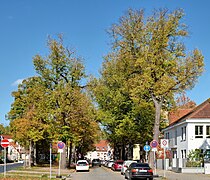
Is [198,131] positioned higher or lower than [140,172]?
higher

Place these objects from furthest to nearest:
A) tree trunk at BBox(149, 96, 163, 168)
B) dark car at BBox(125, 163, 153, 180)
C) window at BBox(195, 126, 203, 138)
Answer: window at BBox(195, 126, 203, 138)
tree trunk at BBox(149, 96, 163, 168)
dark car at BBox(125, 163, 153, 180)

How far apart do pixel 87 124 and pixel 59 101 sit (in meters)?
5.34

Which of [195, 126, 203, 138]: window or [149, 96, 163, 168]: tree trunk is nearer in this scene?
[149, 96, 163, 168]: tree trunk

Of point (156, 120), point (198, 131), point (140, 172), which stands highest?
point (156, 120)

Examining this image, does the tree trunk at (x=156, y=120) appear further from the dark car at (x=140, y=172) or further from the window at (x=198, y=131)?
the dark car at (x=140, y=172)

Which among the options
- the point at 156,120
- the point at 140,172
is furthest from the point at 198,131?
the point at 140,172

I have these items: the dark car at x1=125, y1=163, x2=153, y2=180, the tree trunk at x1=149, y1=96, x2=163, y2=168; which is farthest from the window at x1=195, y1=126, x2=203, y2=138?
the dark car at x1=125, y1=163, x2=153, y2=180

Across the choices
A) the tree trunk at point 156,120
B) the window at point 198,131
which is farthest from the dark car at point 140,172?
the window at point 198,131

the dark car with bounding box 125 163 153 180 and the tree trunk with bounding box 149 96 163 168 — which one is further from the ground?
the tree trunk with bounding box 149 96 163 168

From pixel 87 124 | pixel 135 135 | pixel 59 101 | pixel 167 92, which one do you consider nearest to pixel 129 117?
pixel 135 135

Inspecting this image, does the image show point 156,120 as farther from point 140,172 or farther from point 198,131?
point 140,172

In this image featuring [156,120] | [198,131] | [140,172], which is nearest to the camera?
[140,172]

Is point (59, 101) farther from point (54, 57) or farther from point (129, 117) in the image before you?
point (129, 117)

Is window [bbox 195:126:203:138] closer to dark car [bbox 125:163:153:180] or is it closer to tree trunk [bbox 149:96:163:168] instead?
tree trunk [bbox 149:96:163:168]
